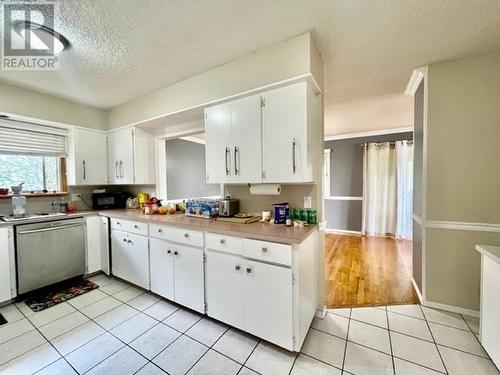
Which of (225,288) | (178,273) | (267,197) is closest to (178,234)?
(178,273)

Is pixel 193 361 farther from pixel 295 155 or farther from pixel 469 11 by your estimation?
pixel 469 11

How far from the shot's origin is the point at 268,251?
160 cm

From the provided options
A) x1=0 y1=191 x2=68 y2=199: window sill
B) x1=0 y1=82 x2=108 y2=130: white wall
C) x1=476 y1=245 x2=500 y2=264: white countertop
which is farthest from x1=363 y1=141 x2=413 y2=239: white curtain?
x1=0 y1=191 x2=68 y2=199: window sill

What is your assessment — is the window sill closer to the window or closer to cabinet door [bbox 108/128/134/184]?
the window

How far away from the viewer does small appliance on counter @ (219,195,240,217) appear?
229 cm

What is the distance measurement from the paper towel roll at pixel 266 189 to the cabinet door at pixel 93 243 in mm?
2371

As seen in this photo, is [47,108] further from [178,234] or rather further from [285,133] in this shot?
[285,133]

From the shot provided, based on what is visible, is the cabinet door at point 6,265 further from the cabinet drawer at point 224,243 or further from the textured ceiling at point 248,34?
the cabinet drawer at point 224,243

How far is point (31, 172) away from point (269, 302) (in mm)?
3531

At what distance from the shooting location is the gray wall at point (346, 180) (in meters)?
5.13

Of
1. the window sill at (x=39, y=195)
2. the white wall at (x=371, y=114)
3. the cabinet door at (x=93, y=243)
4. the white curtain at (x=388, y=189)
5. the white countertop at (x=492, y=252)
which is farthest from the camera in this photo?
the white curtain at (x=388, y=189)

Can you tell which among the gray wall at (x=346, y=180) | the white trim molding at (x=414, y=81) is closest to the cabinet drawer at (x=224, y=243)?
the white trim molding at (x=414, y=81)

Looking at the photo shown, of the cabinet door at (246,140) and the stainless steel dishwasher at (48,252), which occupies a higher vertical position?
the cabinet door at (246,140)

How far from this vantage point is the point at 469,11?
148 centimetres
